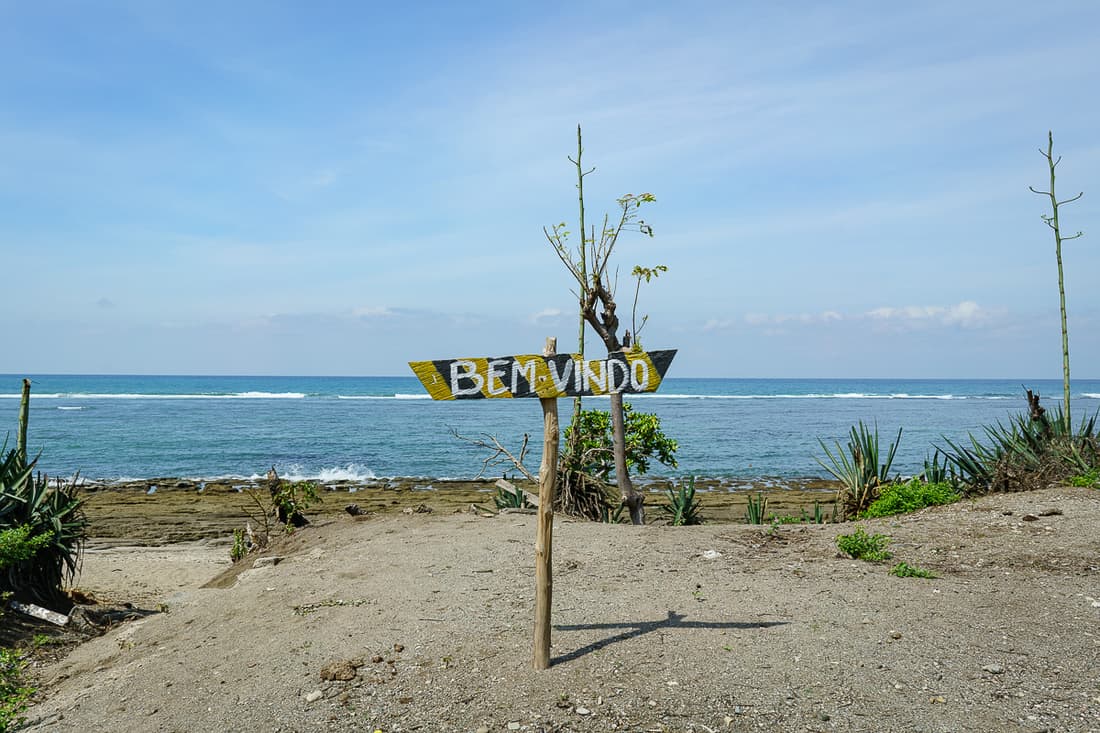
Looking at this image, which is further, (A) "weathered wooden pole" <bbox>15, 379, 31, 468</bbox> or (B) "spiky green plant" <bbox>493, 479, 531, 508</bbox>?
(B) "spiky green plant" <bbox>493, 479, 531, 508</bbox>

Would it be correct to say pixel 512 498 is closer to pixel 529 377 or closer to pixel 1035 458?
pixel 529 377

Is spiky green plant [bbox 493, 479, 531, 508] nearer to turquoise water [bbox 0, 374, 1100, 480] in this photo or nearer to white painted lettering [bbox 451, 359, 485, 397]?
turquoise water [bbox 0, 374, 1100, 480]

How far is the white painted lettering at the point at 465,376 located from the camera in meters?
5.08

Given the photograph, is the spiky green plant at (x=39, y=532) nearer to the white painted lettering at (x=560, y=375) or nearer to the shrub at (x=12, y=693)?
the shrub at (x=12, y=693)

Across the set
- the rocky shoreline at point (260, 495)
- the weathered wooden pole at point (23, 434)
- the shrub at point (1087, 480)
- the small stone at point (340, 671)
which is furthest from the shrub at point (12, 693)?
the shrub at point (1087, 480)

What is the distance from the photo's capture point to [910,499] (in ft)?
34.5

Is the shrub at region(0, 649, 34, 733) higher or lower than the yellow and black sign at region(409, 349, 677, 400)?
lower

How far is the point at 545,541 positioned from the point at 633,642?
1.00 meters

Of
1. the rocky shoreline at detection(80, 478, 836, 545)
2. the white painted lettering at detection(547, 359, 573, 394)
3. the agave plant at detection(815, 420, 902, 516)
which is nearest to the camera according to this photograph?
the white painted lettering at detection(547, 359, 573, 394)

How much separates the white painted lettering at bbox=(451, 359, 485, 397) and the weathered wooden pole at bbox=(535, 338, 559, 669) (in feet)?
1.45

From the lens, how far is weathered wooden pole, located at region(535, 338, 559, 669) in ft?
16.1

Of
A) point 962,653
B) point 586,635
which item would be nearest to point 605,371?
point 586,635

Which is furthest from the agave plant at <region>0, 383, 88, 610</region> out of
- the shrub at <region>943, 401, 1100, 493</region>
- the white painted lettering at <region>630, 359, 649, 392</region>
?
the shrub at <region>943, 401, 1100, 493</region>

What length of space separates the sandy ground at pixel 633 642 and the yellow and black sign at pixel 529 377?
5.58ft
